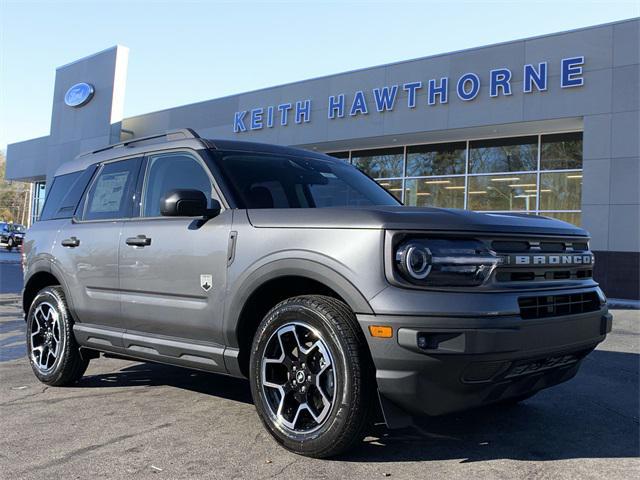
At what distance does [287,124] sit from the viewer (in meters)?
21.3

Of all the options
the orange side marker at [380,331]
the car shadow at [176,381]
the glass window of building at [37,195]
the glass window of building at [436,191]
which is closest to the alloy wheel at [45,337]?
the car shadow at [176,381]

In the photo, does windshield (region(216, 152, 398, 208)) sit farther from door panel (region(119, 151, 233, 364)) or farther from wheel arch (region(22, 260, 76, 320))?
wheel arch (region(22, 260, 76, 320))

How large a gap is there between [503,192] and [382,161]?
4703 mm

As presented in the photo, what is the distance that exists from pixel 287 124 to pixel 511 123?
821cm

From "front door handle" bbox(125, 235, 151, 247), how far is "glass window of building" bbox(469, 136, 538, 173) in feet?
50.7

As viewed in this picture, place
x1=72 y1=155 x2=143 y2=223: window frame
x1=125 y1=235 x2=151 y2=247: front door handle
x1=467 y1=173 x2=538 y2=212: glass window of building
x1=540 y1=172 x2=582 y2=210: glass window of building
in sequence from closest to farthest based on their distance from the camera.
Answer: x1=125 y1=235 x2=151 y2=247: front door handle
x1=72 y1=155 x2=143 y2=223: window frame
x1=540 y1=172 x2=582 y2=210: glass window of building
x1=467 y1=173 x2=538 y2=212: glass window of building

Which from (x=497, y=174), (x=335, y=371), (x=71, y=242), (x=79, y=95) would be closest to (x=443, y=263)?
(x=335, y=371)

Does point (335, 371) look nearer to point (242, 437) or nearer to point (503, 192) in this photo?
point (242, 437)

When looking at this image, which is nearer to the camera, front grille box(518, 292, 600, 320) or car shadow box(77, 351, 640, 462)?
front grille box(518, 292, 600, 320)

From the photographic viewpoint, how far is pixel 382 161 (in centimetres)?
2094

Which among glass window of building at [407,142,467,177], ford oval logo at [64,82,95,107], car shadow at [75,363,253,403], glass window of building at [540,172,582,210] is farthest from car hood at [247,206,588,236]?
Answer: ford oval logo at [64,82,95,107]

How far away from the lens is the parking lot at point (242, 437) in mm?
3059

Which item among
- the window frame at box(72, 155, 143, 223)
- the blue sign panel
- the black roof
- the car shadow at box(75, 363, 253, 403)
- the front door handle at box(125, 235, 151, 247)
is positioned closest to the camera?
the front door handle at box(125, 235, 151, 247)

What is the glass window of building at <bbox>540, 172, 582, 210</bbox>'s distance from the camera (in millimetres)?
16625
